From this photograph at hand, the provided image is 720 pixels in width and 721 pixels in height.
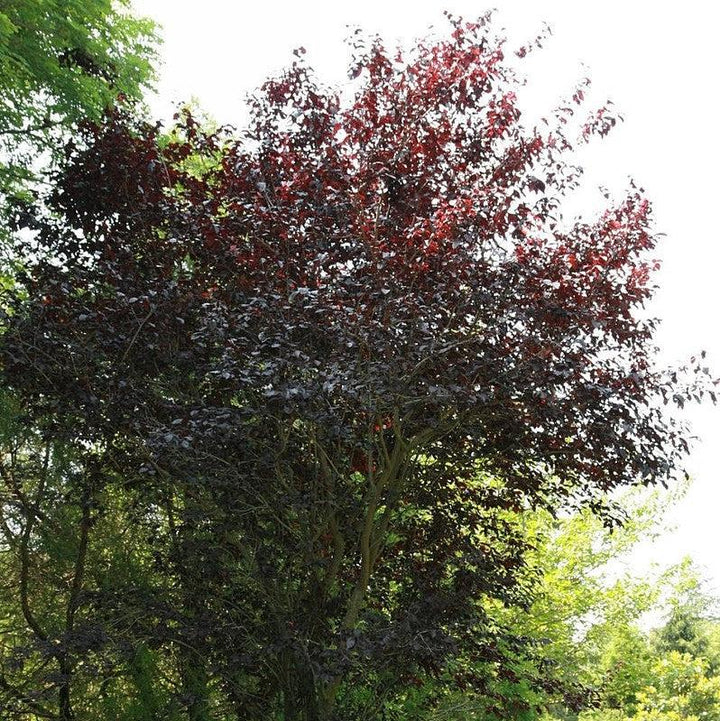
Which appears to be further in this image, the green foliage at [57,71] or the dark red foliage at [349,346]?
the green foliage at [57,71]

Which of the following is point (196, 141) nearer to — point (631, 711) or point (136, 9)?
point (136, 9)

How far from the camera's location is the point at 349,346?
343 cm

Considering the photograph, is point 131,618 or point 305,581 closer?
point 131,618

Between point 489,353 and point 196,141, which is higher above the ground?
point 196,141

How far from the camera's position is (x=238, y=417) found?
3.54 m

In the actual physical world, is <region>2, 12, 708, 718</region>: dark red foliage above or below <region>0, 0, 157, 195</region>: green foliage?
below

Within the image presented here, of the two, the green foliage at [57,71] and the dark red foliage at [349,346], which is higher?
the green foliage at [57,71]

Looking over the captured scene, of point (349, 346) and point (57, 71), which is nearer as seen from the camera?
point (349, 346)

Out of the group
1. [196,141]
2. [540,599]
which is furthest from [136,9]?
[540,599]

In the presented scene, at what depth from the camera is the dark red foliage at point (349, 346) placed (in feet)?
11.9

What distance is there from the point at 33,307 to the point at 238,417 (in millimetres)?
1392

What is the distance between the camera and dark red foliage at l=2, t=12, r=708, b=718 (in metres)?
3.63

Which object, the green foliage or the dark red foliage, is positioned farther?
the green foliage

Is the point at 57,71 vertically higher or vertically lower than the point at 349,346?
higher
